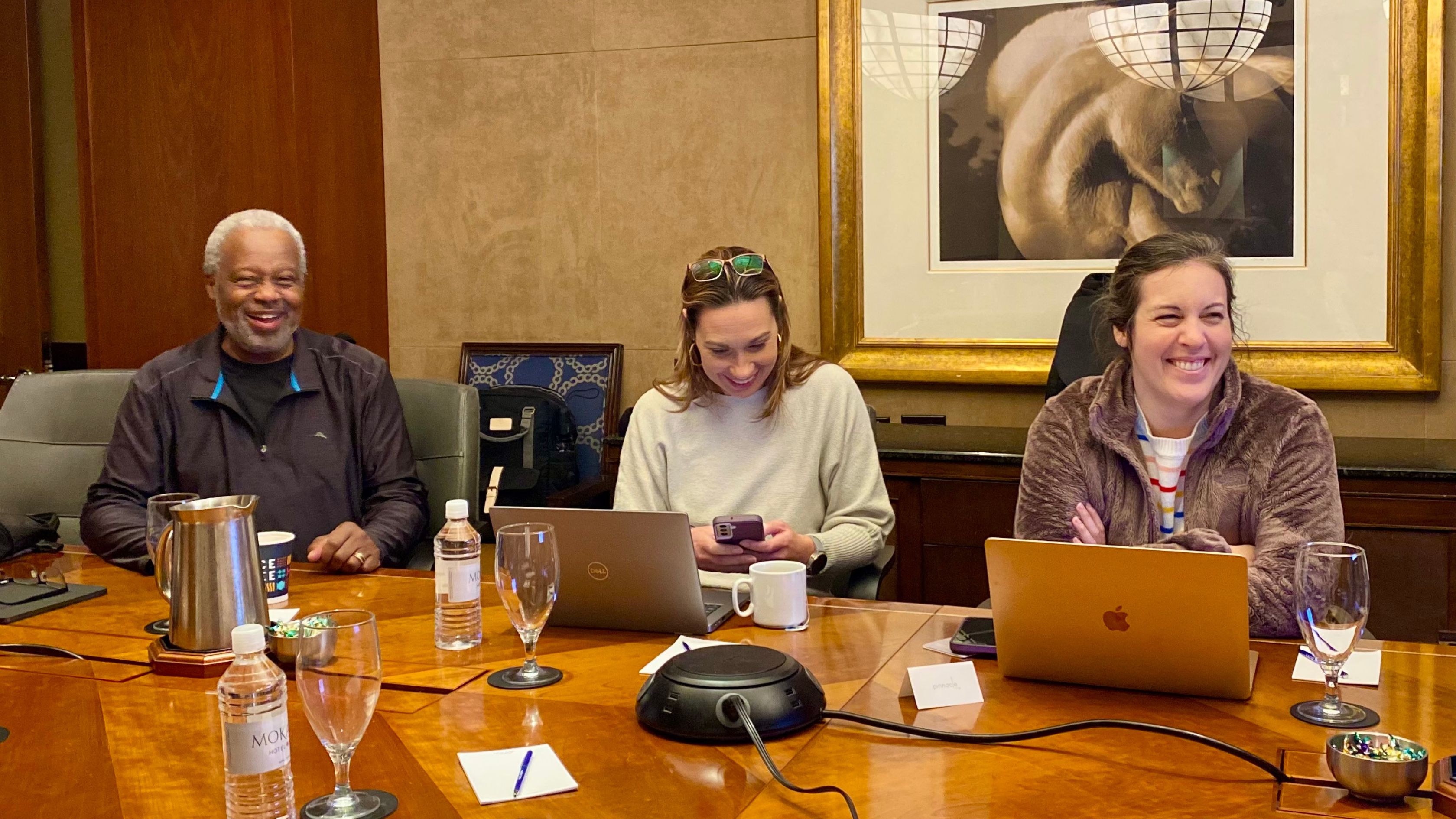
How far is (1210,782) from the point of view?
47.8 inches

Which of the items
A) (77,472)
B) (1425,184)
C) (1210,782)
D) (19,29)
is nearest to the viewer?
(1210,782)

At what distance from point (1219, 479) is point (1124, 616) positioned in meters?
0.67

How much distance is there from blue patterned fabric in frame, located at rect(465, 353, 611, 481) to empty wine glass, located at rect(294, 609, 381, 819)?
2.79 meters

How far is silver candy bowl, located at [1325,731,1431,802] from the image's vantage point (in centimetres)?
115

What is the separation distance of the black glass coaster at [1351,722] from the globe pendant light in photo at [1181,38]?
7.87ft

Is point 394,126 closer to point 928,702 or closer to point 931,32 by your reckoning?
point 931,32

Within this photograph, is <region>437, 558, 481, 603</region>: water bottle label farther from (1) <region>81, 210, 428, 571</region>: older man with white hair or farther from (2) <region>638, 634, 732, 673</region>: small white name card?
(1) <region>81, 210, 428, 571</region>: older man with white hair

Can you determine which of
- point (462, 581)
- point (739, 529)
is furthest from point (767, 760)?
point (739, 529)

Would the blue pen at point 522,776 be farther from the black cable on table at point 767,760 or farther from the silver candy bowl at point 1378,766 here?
the silver candy bowl at point 1378,766

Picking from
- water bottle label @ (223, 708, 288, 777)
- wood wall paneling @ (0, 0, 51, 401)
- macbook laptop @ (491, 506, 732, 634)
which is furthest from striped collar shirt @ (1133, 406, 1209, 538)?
wood wall paneling @ (0, 0, 51, 401)

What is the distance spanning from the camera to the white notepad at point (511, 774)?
4.03ft

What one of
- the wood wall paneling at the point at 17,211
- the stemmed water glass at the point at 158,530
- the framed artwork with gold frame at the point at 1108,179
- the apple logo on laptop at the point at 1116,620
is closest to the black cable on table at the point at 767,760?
the apple logo on laptop at the point at 1116,620

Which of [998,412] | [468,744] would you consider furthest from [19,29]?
[468,744]

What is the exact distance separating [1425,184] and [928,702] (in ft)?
8.24
